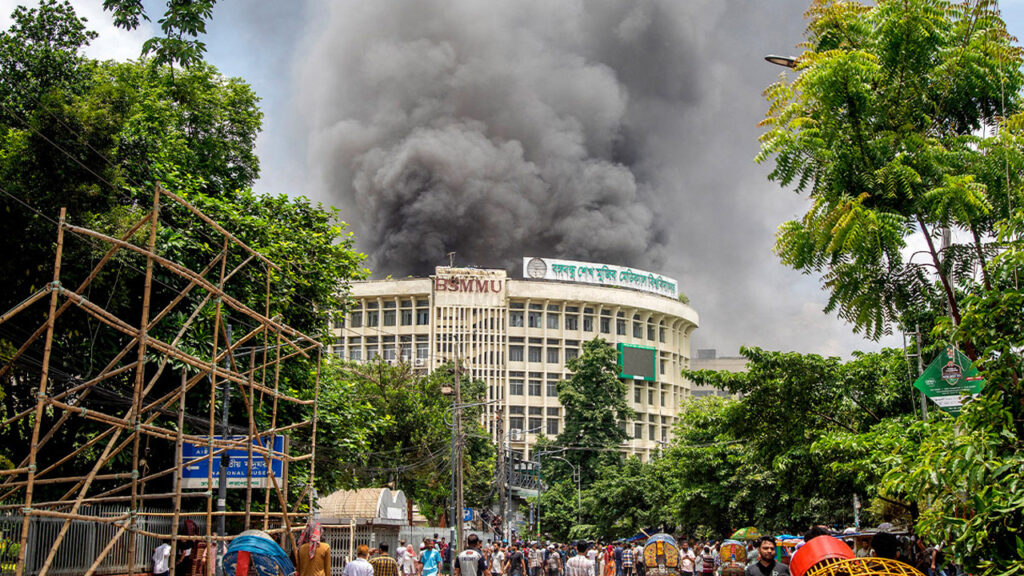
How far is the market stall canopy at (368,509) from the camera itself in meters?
27.2

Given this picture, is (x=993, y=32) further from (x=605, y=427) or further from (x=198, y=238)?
(x=605, y=427)

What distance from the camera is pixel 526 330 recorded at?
8019 cm

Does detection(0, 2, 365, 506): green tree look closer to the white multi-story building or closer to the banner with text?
the white multi-story building

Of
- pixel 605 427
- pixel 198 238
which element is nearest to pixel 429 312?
pixel 605 427

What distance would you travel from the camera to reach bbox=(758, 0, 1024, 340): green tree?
397 inches

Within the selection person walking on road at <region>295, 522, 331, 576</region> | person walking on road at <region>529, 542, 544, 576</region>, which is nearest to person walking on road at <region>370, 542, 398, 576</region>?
person walking on road at <region>295, 522, 331, 576</region>

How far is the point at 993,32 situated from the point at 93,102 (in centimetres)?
1437

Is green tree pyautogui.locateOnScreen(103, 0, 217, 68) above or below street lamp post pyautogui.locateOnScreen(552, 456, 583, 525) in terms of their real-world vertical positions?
above

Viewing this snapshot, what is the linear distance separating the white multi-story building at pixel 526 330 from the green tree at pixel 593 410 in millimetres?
15312

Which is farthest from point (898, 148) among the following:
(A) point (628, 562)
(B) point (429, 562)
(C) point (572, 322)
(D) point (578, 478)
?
(C) point (572, 322)

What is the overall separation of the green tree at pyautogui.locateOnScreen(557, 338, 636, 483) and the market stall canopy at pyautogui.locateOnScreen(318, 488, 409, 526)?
31195 mm

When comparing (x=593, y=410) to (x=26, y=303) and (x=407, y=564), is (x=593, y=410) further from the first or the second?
(x=26, y=303)

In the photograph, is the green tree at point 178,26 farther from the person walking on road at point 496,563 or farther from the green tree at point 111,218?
A: the person walking on road at point 496,563

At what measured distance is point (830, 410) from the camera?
19.6m
